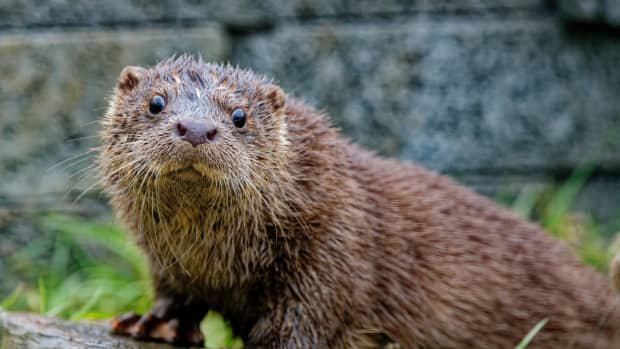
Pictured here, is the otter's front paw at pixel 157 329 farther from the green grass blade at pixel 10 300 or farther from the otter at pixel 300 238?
the green grass blade at pixel 10 300

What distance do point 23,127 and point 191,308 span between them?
5.99 feet

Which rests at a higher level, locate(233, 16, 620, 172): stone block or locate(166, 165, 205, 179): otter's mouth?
locate(233, 16, 620, 172): stone block

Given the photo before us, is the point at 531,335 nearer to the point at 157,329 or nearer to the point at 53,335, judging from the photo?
the point at 157,329

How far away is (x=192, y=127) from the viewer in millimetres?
2883

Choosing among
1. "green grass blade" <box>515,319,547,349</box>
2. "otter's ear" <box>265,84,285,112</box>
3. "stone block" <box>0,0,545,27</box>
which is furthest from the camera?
"stone block" <box>0,0,545,27</box>

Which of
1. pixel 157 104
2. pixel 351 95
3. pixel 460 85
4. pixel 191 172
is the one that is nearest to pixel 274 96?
pixel 157 104

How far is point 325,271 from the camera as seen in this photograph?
341 centimetres

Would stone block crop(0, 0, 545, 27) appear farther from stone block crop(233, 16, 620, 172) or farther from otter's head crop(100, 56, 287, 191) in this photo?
otter's head crop(100, 56, 287, 191)

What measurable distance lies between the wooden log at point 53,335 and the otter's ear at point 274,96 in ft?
3.51

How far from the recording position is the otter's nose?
9.44ft

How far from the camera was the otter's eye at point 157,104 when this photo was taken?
319cm

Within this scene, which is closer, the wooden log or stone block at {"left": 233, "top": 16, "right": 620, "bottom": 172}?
the wooden log

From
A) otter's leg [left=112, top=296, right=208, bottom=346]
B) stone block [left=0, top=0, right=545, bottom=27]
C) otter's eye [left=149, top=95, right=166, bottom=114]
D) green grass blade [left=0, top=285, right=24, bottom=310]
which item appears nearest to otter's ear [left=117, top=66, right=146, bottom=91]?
otter's eye [left=149, top=95, right=166, bottom=114]

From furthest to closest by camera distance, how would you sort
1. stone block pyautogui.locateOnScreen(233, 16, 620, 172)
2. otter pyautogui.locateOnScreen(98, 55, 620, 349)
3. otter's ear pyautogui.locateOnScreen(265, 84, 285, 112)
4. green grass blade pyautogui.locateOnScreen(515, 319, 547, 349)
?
1. stone block pyautogui.locateOnScreen(233, 16, 620, 172)
2. green grass blade pyautogui.locateOnScreen(515, 319, 547, 349)
3. otter's ear pyautogui.locateOnScreen(265, 84, 285, 112)
4. otter pyautogui.locateOnScreen(98, 55, 620, 349)
